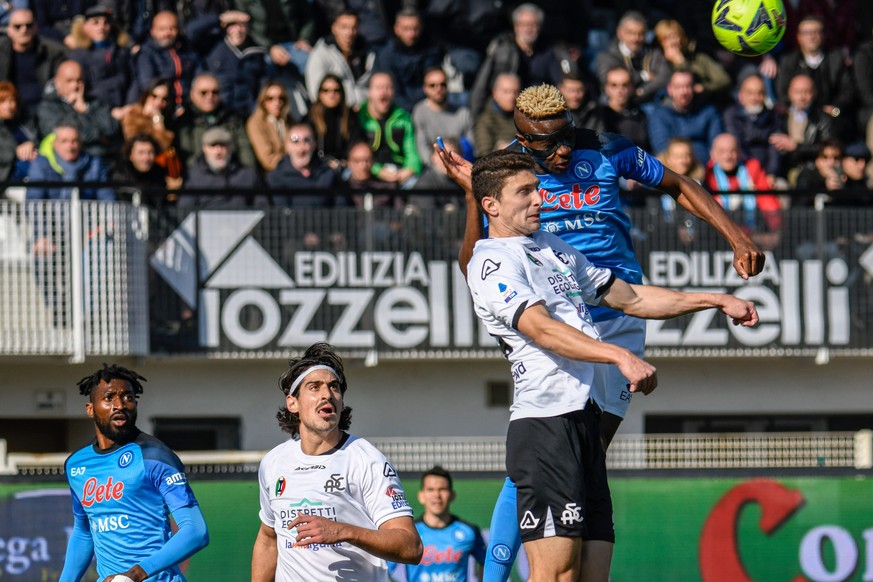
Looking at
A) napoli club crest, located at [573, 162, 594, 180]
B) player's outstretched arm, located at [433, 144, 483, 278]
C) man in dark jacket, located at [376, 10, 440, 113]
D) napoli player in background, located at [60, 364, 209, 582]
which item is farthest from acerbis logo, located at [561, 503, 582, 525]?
man in dark jacket, located at [376, 10, 440, 113]

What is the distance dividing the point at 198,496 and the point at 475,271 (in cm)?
636

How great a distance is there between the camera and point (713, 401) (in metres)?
15.2

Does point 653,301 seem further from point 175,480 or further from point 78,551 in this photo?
point 78,551

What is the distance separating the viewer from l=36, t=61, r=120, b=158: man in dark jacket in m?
13.9

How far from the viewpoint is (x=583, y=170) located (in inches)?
291

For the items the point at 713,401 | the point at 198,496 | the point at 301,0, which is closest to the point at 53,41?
the point at 301,0

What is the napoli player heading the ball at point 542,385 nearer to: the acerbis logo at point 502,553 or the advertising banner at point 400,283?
the acerbis logo at point 502,553

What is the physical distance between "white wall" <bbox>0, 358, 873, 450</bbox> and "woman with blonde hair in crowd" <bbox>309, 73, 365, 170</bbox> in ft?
6.51

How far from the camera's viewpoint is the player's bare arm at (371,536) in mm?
5953

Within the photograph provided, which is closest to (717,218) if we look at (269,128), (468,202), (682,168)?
(468,202)

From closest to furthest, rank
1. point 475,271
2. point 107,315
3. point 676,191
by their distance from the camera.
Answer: point 475,271 → point 676,191 → point 107,315

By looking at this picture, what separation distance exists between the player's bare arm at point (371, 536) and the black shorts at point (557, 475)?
1.54 ft

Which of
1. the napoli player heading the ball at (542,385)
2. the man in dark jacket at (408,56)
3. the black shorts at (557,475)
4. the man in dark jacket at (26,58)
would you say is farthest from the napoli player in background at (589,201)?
the man in dark jacket at (26,58)

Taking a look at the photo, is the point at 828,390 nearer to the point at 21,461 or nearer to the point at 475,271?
the point at 21,461
